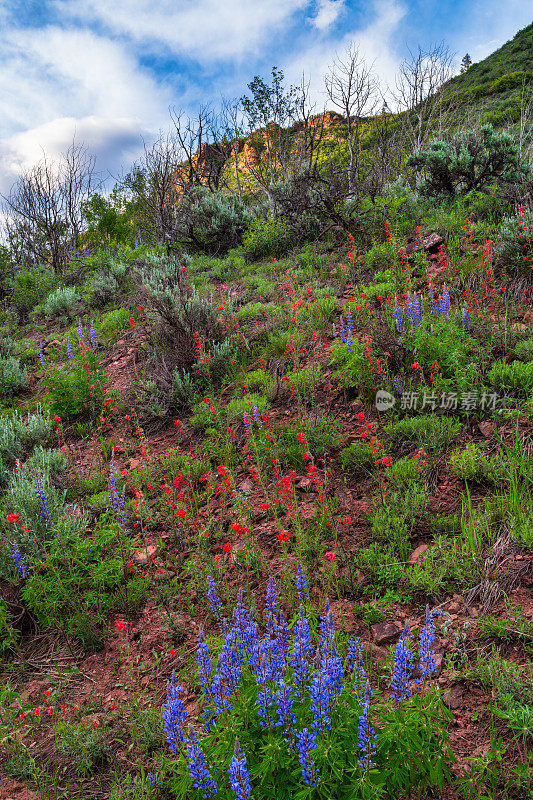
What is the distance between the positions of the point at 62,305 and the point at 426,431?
30.8 ft

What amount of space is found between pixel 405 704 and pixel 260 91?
21.3 m

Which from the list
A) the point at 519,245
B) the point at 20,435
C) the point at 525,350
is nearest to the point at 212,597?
the point at 525,350

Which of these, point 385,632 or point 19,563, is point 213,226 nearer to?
point 19,563

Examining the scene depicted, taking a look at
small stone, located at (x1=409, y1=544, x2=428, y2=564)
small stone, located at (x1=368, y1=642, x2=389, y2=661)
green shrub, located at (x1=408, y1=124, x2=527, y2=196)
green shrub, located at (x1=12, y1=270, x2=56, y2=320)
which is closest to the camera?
small stone, located at (x1=368, y1=642, x2=389, y2=661)

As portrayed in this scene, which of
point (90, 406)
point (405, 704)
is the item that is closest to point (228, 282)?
point (90, 406)

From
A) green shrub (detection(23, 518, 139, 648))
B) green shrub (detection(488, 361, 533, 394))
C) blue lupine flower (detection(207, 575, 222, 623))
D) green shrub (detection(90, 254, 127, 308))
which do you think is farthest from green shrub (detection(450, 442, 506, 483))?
green shrub (detection(90, 254, 127, 308))

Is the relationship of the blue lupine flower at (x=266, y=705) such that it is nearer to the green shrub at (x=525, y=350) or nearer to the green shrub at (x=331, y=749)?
the green shrub at (x=331, y=749)

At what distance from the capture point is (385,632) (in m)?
2.42

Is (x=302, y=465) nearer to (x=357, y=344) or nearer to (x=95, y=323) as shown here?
(x=357, y=344)

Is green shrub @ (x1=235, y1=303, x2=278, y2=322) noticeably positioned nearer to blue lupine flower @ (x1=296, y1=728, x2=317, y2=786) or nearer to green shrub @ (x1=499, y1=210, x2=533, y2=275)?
green shrub @ (x1=499, y1=210, x2=533, y2=275)

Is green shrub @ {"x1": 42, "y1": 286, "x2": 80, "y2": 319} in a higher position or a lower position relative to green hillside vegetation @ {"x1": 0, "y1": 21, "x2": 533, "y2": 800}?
higher

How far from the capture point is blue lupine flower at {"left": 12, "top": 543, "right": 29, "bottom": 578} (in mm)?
3156

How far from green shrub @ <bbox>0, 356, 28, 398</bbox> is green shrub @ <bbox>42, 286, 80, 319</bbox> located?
3.30 meters

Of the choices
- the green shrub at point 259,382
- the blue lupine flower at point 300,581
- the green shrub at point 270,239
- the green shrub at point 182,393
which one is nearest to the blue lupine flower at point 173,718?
the blue lupine flower at point 300,581
